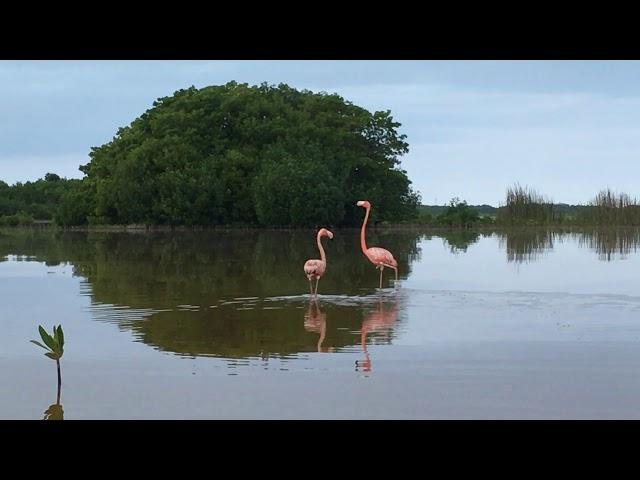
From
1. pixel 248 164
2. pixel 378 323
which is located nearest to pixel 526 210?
pixel 248 164

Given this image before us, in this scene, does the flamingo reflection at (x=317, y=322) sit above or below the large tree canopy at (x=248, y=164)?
below

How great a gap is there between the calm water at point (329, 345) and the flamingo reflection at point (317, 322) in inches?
1.6

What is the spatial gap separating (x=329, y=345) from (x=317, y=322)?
2.02m

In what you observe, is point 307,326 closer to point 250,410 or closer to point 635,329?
point 635,329

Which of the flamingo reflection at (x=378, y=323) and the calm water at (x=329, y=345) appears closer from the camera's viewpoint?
the calm water at (x=329, y=345)

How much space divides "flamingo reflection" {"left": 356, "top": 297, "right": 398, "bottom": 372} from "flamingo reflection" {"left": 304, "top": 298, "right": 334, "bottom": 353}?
1.50 ft

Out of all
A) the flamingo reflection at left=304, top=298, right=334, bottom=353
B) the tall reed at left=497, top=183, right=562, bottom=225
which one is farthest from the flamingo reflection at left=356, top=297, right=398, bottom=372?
the tall reed at left=497, top=183, right=562, bottom=225

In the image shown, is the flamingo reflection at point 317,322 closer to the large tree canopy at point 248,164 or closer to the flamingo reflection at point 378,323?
the flamingo reflection at point 378,323

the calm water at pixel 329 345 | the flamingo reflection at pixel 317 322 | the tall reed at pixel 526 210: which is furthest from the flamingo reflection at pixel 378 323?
the tall reed at pixel 526 210

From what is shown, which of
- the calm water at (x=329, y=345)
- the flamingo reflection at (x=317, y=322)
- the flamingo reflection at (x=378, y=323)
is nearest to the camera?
the calm water at (x=329, y=345)

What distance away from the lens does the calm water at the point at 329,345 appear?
729 centimetres
